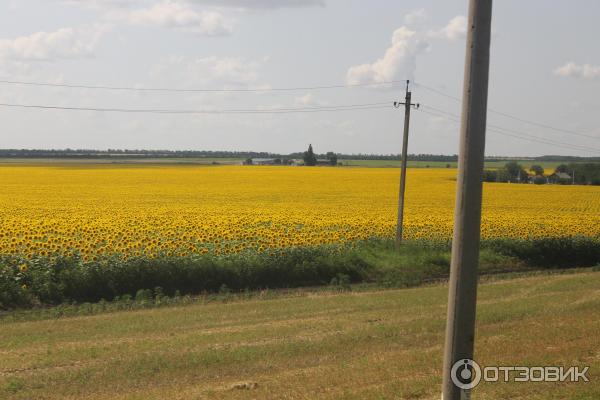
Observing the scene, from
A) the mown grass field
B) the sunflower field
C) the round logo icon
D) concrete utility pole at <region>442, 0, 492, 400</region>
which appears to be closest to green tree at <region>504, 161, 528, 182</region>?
the sunflower field

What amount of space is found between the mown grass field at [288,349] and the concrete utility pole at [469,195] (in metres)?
2.39

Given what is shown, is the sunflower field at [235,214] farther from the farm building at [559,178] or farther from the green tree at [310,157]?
the green tree at [310,157]

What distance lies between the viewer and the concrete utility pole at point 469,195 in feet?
21.0

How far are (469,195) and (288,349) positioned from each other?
6.21m

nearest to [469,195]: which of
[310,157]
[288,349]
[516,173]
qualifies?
[288,349]

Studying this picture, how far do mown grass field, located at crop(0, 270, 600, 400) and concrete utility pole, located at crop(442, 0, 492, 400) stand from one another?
7.83 feet

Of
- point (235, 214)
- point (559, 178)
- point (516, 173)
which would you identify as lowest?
point (235, 214)

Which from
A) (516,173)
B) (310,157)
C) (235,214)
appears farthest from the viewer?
(310,157)

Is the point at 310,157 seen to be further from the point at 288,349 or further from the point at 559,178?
the point at 288,349

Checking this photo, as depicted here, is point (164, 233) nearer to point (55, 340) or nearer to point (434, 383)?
point (55, 340)

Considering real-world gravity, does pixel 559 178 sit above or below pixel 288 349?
above

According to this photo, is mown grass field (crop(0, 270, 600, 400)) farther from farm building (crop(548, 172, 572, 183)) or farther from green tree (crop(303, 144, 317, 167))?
green tree (crop(303, 144, 317, 167))

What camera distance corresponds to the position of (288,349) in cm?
1204

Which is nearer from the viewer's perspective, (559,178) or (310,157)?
(559,178)
